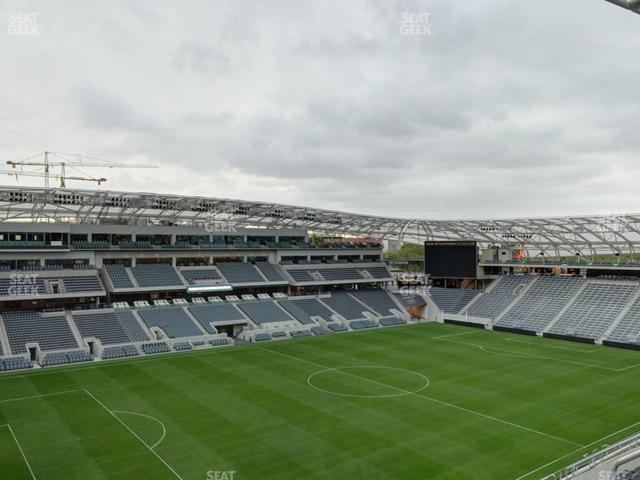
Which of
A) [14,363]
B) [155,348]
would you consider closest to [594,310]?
[155,348]

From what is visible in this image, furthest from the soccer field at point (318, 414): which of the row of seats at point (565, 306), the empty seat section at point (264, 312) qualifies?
the empty seat section at point (264, 312)

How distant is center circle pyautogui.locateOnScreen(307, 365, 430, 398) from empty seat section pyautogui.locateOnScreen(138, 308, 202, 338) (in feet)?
48.3

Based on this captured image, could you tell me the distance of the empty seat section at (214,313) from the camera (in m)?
47.5

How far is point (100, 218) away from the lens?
5253cm

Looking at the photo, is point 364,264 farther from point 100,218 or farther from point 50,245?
point 50,245

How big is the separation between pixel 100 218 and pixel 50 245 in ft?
22.9

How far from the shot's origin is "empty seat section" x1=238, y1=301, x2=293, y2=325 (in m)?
50.5

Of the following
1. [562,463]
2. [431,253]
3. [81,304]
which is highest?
[431,253]

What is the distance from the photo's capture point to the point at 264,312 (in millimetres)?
51844

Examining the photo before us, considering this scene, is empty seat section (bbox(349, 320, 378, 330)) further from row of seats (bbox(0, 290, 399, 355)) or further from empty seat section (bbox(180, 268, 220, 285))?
empty seat section (bbox(180, 268, 220, 285))

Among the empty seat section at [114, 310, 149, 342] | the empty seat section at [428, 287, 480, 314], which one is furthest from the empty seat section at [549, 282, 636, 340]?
the empty seat section at [114, 310, 149, 342]

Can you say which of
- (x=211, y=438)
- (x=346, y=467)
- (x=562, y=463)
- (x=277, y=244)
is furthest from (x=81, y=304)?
(x=562, y=463)

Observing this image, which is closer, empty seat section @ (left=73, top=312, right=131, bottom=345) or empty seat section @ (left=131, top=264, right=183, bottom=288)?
empty seat section @ (left=73, top=312, right=131, bottom=345)

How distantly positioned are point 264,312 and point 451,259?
2527cm
